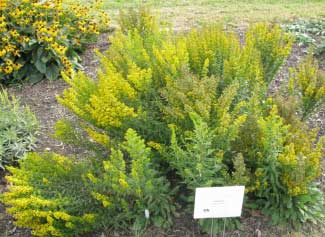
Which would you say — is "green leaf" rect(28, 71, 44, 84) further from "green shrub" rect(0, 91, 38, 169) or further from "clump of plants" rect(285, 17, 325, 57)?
"clump of plants" rect(285, 17, 325, 57)

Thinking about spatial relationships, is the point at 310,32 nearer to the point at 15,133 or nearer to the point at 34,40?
the point at 34,40

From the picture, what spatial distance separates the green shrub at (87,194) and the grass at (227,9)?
12.6 ft

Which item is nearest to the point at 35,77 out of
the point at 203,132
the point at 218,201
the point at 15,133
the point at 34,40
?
the point at 34,40

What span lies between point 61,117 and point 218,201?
2.20m

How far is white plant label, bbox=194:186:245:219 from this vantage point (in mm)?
2383

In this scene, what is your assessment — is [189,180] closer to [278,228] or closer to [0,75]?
[278,228]

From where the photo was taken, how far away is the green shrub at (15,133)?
342 centimetres

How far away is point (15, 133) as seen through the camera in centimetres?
345

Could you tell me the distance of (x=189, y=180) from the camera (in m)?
2.62

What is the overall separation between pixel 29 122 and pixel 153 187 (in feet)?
4.92

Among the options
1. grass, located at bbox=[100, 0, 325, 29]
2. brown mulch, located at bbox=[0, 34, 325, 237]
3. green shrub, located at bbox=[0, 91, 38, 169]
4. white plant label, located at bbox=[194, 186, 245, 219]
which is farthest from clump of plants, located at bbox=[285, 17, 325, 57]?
green shrub, located at bbox=[0, 91, 38, 169]

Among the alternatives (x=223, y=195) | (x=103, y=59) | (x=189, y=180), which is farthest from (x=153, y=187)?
(x=103, y=59)

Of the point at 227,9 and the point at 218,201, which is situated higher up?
the point at 227,9

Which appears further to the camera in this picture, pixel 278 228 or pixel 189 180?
pixel 278 228
